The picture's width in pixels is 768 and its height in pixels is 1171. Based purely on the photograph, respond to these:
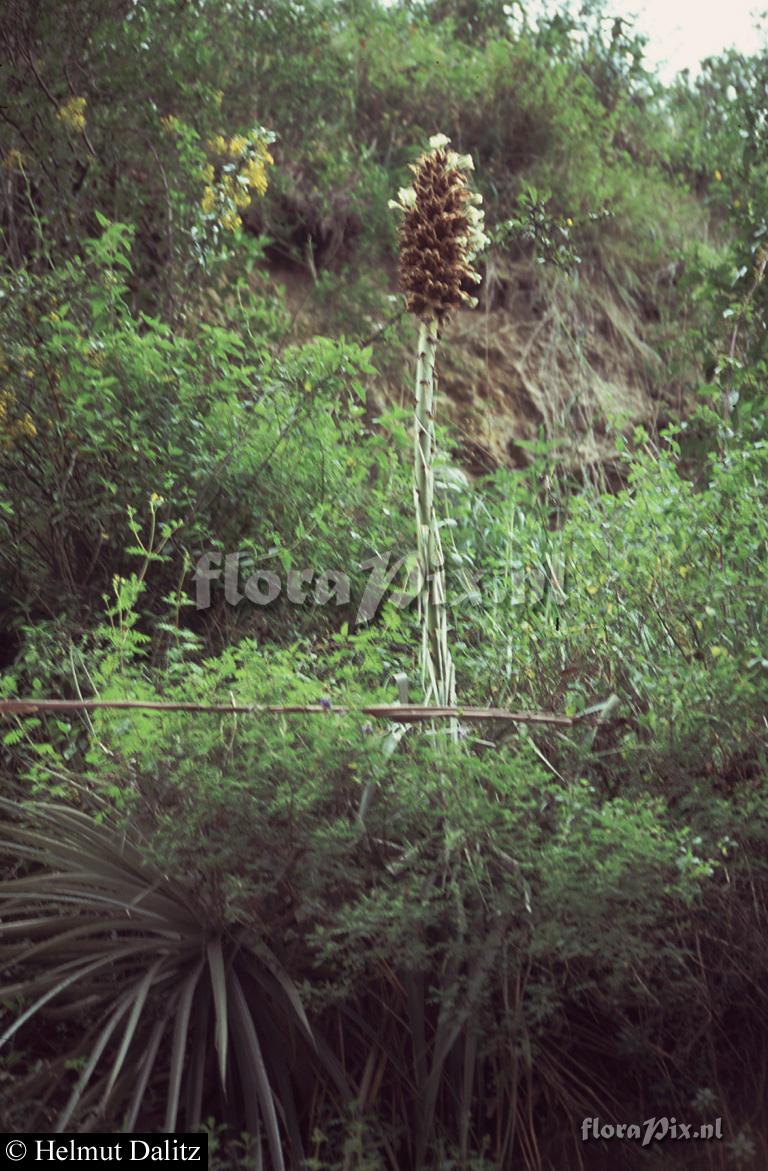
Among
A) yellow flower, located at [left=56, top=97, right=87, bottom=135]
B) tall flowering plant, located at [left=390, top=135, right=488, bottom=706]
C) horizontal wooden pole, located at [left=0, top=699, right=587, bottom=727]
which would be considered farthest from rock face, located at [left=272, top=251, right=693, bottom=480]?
horizontal wooden pole, located at [left=0, top=699, right=587, bottom=727]

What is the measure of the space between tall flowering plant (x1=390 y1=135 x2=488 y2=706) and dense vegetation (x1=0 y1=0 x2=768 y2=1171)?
0.14 meters

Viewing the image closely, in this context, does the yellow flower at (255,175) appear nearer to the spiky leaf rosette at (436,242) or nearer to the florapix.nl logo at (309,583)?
the florapix.nl logo at (309,583)

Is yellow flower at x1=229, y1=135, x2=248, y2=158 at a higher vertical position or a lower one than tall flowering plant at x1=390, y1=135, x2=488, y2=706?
higher

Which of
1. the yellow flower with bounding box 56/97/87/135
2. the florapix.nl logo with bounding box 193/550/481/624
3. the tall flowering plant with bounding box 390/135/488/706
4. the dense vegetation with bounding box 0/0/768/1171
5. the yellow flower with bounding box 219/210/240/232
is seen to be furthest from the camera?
the yellow flower with bounding box 219/210/240/232

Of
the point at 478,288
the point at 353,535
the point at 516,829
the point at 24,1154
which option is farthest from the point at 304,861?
the point at 478,288

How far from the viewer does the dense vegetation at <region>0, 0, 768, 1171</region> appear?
1.82m

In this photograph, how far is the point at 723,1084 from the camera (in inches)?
78.2

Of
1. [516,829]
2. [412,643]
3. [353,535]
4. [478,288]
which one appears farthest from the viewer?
[478,288]

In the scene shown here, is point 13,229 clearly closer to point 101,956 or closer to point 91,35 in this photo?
point 91,35

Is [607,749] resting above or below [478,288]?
below

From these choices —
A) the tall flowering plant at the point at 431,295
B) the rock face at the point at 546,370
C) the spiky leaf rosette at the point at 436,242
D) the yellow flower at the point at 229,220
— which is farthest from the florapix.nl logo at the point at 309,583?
the rock face at the point at 546,370

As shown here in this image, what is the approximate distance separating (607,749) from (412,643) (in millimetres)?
600

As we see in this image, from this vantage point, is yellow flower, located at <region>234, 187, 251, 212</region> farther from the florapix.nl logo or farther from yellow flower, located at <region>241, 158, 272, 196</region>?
the florapix.nl logo

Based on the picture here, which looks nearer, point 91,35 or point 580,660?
point 580,660
